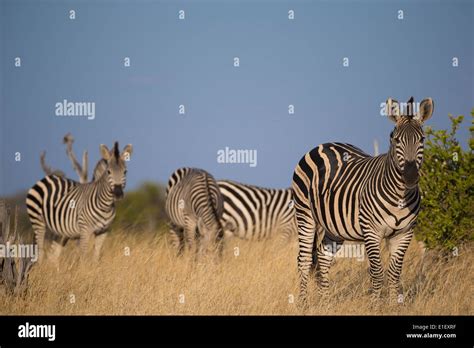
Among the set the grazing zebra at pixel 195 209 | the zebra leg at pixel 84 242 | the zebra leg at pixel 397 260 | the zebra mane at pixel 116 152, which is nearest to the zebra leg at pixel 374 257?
the zebra leg at pixel 397 260

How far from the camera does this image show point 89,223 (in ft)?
43.2

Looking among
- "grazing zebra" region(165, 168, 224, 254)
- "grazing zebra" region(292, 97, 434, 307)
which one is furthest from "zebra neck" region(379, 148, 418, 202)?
"grazing zebra" region(165, 168, 224, 254)

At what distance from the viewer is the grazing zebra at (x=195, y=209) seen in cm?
1350

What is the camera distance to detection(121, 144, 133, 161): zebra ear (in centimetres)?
1301

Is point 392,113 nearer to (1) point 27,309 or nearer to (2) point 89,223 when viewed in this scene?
(1) point 27,309

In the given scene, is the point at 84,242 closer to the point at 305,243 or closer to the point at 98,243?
the point at 98,243

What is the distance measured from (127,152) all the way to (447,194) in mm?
5737

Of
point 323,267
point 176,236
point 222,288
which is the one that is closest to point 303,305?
point 323,267

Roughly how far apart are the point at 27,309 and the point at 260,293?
295 centimetres

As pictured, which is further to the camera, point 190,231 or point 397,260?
point 190,231

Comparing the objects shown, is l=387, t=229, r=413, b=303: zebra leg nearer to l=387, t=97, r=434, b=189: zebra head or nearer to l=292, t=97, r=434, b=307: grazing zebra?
l=292, t=97, r=434, b=307: grazing zebra

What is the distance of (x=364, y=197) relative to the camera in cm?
849

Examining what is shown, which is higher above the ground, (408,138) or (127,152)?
(127,152)

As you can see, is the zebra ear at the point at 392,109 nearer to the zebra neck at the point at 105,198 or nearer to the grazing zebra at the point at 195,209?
the grazing zebra at the point at 195,209
